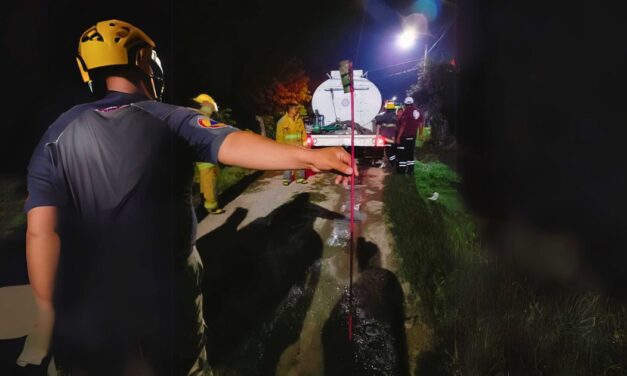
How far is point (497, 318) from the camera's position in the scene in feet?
7.46

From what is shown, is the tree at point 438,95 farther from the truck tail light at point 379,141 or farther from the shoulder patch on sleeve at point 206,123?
the shoulder patch on sleeve at point 206,123

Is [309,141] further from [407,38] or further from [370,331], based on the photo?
[370,331]

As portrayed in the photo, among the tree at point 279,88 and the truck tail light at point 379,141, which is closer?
the tree at point 279,88

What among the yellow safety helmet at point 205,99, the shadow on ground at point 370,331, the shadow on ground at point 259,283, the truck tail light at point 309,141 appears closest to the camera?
the shadow on ground at point 370,331

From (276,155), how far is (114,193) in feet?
2.76

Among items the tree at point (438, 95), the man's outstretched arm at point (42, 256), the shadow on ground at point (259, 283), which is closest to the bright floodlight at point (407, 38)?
the tree at point (438, 95)

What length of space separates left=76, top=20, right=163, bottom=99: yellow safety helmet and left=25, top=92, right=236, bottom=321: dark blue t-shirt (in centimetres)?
17

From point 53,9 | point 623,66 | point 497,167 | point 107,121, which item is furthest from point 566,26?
point 53,9

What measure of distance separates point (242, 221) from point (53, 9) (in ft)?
8.43

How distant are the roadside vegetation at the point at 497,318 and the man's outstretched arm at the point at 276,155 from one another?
1744mm

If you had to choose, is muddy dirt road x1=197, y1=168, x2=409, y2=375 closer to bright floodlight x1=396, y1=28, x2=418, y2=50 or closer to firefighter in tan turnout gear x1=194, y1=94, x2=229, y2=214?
firefighter in tan turnout gear x1=194, y1=94, x2=229, y2=214

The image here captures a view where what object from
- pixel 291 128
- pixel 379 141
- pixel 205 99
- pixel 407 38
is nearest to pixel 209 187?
pixel 291 128

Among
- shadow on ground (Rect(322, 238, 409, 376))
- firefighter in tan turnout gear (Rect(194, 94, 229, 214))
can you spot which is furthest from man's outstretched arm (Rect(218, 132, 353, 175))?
firefighter in tan turnout gear (Rect(194, 94, 229, 214))

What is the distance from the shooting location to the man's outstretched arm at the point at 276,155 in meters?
1.32
